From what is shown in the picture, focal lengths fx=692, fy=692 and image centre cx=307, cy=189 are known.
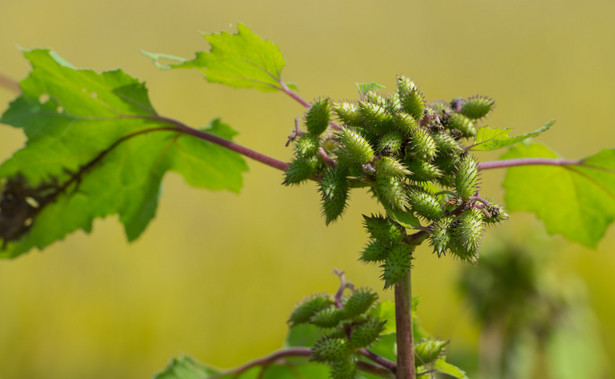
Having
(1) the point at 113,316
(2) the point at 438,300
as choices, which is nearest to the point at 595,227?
(2) the point at 438,300

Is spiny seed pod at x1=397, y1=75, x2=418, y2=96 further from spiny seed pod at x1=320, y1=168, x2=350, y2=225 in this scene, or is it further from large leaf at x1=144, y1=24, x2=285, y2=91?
large leaf at x1=144, y1=24, x2=285, y2=91

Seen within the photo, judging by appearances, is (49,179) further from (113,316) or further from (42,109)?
(113,316)

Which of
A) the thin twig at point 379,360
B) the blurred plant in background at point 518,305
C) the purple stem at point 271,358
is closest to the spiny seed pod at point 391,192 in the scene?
the thin twig at point 379,360

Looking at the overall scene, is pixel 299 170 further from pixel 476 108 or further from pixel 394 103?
pixel 476 108

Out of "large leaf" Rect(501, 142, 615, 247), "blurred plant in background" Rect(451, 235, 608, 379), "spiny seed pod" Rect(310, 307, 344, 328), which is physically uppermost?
"blurred plant in background" Rect(451, 235, 608, 379)

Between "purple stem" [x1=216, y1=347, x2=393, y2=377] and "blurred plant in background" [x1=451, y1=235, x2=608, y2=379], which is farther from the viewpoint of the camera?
"blurred plant in background" [x1=451, y1=235, x2=608, y2=379]

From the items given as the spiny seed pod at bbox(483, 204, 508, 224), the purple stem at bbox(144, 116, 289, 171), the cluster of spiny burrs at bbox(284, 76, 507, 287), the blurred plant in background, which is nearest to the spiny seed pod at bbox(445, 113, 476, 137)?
the cluster of spiny burrs at bbox(284, 76, 507, 287)

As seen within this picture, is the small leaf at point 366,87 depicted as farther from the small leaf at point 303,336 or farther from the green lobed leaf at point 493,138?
the small leaf at point 303,336

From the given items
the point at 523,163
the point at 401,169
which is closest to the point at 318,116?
the point at 401,169
